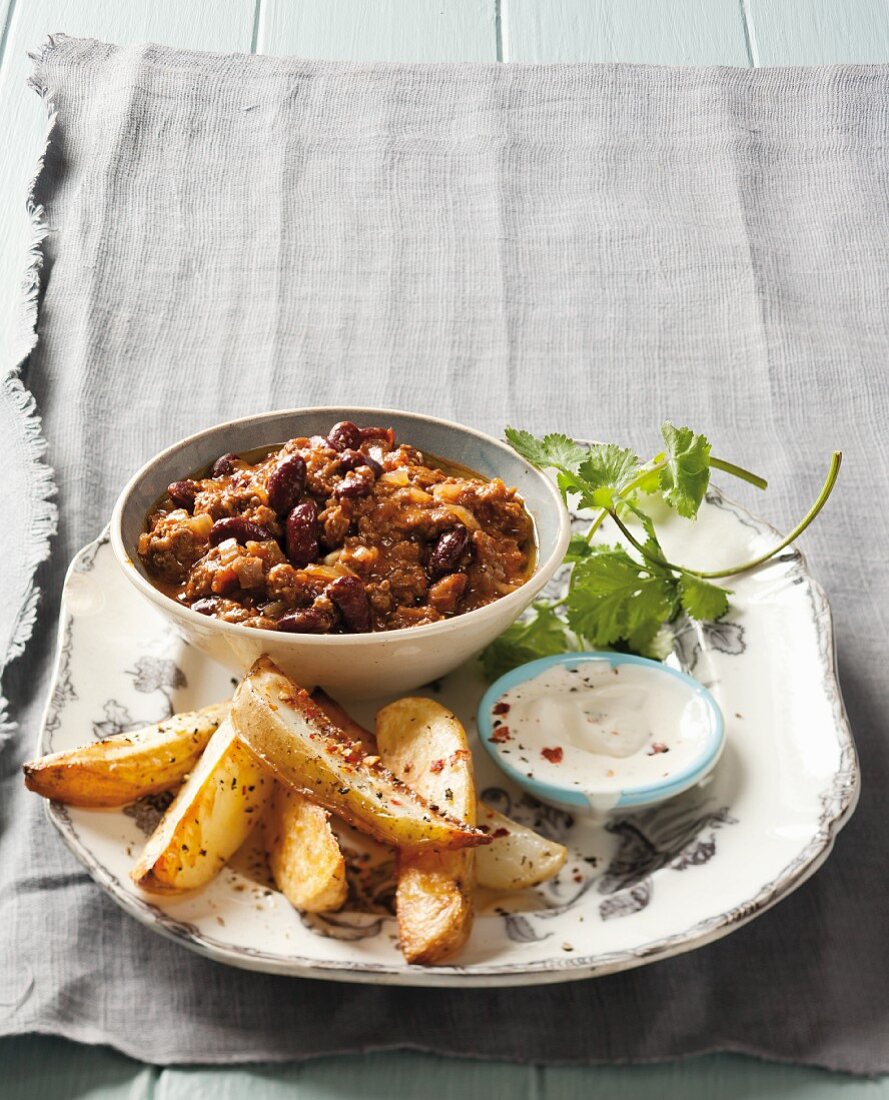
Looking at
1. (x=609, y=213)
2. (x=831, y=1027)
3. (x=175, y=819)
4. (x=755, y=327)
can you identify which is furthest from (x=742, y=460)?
(x=175, y=819)

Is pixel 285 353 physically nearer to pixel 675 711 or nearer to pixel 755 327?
pixel 755 327

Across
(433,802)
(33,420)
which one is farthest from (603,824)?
(33,420)

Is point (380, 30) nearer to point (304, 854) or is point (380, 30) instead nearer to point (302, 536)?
point (302, 536)

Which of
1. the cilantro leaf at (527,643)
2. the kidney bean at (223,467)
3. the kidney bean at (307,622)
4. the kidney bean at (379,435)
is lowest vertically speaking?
the cilantro leaf at (527,643)

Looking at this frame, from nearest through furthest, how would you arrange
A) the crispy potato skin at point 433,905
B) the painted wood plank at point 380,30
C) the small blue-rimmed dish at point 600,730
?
the crispy potato skin at point 433,905 → the small blue-rimmed dish at point 600,730 → the painted wood plank at point 380,30

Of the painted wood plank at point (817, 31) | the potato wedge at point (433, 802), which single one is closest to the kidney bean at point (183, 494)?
the potato wedge at point (433, 802)

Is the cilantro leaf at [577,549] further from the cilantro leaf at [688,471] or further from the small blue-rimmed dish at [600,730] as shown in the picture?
the small blue-rimmed dish at [600,730]

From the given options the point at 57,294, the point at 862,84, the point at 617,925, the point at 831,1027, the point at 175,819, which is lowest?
the point at 831,1027
